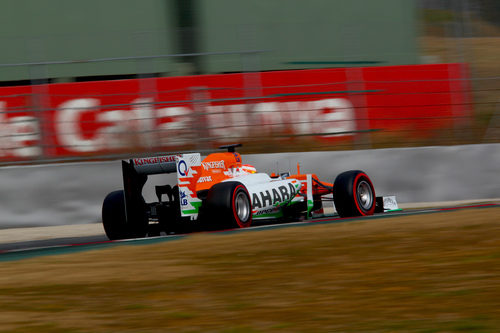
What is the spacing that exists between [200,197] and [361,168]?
3.80 m

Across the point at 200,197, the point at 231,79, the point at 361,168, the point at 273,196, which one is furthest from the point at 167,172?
the point at 231,79

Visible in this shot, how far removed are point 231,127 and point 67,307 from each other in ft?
24.5

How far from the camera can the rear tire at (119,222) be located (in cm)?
911

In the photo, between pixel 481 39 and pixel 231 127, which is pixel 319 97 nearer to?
pixel 231 127

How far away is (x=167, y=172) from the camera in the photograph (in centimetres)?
893

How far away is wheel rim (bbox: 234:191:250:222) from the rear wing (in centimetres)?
42

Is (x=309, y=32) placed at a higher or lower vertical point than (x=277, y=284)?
higher

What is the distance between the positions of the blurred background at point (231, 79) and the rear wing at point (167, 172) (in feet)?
9.75

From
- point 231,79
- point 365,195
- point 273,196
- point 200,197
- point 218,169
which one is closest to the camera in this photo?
point 200,197

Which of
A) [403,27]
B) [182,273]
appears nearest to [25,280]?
[182,273]

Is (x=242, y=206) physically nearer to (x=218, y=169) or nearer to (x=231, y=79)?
(x=218, y=169)

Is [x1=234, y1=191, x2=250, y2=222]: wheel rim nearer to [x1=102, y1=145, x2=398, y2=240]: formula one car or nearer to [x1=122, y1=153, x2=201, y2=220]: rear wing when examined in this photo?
[x1=102, y1=145, x2=398, y2=240]: formula one car

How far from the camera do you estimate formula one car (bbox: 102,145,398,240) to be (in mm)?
8812

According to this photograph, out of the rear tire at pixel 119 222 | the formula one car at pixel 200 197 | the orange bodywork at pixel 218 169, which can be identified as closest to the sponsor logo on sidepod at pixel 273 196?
the formula one car at pixel 200 197
